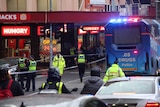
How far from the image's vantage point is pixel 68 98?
18.4ft

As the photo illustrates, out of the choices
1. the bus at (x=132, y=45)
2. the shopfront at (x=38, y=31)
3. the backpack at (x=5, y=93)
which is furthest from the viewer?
the shopfront at (x=38, y=31)

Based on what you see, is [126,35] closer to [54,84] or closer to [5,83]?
[54,84]

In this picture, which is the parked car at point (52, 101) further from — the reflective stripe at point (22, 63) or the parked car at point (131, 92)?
the reflective stripe at point (22, 63)

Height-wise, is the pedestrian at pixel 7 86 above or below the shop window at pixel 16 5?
below

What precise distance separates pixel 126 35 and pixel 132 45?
0.66 metres

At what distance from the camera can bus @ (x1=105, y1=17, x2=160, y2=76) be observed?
25156 mm

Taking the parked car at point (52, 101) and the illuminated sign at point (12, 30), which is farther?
the illuminated sign at point (12, 30)

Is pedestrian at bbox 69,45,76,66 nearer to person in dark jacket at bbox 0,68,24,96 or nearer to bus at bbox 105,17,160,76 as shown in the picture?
bus at bbox 105,17,160,76

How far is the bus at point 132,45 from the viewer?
2516 cm

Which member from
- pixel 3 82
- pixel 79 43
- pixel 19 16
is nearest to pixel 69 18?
pixel 19 16

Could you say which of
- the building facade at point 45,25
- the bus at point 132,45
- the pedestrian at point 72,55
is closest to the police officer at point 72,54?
the pedestrian at point 72,55

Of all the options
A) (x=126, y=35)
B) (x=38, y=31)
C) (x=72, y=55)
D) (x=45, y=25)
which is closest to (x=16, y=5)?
(x=38, y=31)

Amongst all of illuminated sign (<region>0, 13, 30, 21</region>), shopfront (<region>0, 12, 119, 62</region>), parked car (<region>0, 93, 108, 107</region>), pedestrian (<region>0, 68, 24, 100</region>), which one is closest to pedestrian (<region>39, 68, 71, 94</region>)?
pedestrian (<region>0, 68, 24, 100</region>)

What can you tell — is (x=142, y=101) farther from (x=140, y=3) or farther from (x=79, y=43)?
(x=140, y=3)
